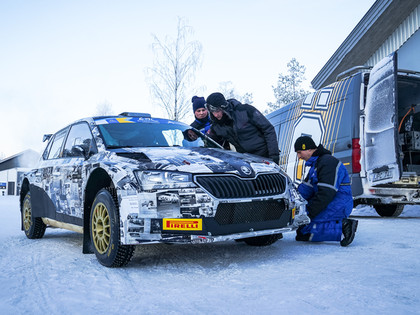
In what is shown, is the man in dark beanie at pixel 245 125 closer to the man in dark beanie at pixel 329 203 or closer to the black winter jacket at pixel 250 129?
the black winter jacket at pixel 250 129

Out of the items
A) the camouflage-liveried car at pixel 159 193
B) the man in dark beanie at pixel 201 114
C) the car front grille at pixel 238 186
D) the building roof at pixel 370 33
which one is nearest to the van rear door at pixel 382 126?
the man in dark beanie at pixel 201 114

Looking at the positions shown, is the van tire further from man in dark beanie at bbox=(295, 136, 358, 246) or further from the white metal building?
the white metal building

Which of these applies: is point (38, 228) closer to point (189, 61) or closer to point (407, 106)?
point (407, 106)

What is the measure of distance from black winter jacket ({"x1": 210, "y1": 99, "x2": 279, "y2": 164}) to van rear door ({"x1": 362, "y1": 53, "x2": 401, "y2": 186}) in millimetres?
1939

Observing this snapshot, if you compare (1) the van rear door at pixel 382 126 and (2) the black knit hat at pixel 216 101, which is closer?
(2) the black knit hat at pixel 216 101

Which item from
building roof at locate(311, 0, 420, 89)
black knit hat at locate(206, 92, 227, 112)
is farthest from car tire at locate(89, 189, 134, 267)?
building roof at locate(311, 0, 420, 89)

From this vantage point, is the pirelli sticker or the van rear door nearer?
the pirelli sticker

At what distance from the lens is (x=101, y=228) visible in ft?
11.5

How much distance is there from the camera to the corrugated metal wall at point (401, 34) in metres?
10.3

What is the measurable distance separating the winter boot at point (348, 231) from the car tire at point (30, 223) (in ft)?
12.1

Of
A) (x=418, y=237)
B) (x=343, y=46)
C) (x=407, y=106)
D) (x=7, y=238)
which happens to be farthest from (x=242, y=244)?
(x=343, y=46)

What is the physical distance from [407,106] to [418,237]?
13.4 feet

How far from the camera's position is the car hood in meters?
3.26

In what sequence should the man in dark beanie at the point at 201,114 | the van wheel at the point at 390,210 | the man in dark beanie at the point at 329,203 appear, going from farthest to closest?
Answer: the van wheel at the point at 390,210, the man in dark beanie at the point at 201,114, the man in dark beanie at the point at 329,203
